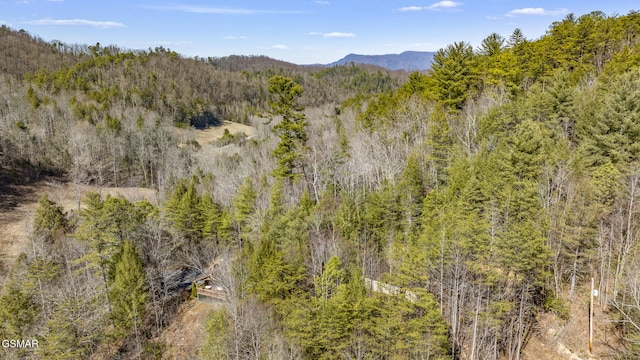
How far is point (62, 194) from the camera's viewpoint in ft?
196

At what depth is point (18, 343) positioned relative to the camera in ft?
78.3

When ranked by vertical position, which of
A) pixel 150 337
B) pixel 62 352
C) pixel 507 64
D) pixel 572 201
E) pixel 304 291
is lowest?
pixel 150 337

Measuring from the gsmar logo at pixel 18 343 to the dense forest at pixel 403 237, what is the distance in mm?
347

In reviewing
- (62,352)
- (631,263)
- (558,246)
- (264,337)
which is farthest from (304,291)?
(631,263)

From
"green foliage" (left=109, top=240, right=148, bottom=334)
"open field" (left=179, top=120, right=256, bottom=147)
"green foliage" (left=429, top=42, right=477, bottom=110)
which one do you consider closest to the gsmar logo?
"green foliage" (left=109, top=240, right=148, bottom=334)

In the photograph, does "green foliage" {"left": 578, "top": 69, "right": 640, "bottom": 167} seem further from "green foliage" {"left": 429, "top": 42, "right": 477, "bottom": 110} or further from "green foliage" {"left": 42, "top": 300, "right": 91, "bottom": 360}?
"green foliage" {"left": 42, "top": 300, "right": 91, "bottom": 360}

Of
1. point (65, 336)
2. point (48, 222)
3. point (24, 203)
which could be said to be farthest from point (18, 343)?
point (24, 203)

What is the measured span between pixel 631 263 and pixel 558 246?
13.5ft

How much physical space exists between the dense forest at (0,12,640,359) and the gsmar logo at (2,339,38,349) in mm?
347

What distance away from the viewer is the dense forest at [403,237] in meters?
22.5

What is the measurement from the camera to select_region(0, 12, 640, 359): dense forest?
73.9 feet

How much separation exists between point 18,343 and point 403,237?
2634 cm

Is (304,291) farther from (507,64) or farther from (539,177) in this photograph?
(507,64)

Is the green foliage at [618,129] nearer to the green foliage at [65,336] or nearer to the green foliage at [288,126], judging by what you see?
the green foliage at [288,126]
